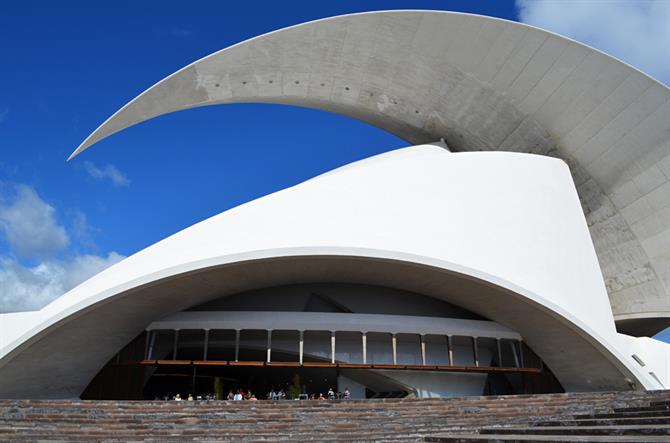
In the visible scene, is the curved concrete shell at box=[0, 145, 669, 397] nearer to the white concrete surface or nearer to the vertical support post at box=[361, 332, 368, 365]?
the white concrete surface

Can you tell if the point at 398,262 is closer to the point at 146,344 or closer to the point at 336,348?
the point at 336,348

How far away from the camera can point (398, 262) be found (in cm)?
1382

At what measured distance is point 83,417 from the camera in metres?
9.52

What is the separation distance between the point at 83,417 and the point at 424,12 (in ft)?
46.5

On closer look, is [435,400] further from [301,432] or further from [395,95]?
[395,95]

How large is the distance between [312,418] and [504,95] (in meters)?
12.3

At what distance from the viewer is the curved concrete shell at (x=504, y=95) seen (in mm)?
16375

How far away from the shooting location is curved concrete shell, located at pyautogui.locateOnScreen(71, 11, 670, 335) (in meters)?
16.4

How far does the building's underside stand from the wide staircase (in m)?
3.11

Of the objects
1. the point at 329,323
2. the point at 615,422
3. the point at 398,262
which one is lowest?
the point at 615,422

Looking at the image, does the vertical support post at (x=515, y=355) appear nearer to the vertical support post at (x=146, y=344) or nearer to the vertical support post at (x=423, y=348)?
the vertical support post at (x=423, y=348)

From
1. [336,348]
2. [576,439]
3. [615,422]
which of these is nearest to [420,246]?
[336,348]

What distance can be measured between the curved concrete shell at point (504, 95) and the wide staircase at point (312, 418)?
25.5 feet

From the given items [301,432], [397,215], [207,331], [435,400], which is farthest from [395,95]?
[301,432]
